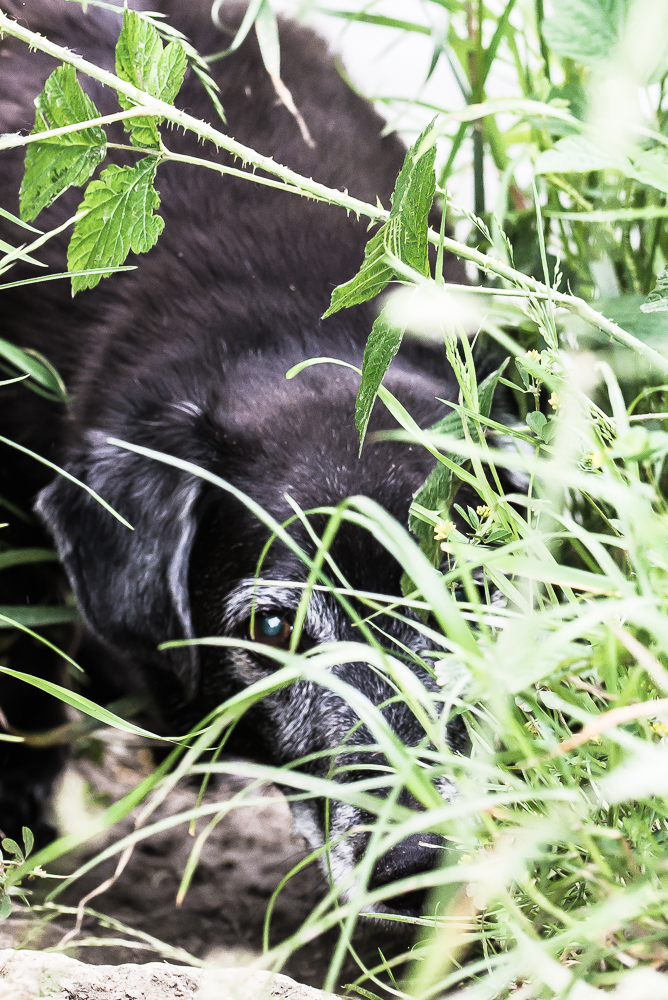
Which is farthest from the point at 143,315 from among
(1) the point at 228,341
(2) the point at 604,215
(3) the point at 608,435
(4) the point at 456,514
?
(3) the point at 608,435

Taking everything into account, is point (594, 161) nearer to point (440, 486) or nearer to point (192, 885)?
point (440, 486)

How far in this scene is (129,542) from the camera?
1.65m

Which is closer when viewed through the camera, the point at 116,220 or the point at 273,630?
the point at 116,220

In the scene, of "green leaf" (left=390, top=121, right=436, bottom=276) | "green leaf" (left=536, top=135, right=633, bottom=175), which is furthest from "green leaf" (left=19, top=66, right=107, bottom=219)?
"green leaf" (left=536, top=135, right=633, bottom=175)

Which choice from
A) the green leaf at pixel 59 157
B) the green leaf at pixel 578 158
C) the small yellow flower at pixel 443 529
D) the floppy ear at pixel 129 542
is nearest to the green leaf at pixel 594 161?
the green leaf at pixel 578 158

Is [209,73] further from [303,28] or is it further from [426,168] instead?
[426,168]

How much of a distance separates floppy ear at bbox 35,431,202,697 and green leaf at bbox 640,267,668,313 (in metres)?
0.87

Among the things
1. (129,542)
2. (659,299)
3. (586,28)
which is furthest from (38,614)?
(586,28)

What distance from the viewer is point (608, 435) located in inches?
40.4

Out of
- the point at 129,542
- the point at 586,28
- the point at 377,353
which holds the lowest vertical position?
the point at 129,542

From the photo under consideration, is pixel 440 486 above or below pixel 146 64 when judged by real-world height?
below

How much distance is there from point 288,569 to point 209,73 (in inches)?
46.9

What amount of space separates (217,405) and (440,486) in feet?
2.35

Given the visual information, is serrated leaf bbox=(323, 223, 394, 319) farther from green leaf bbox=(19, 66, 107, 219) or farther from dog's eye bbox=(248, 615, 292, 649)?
dog's eye bbox=(248, 615, 292, 649)
